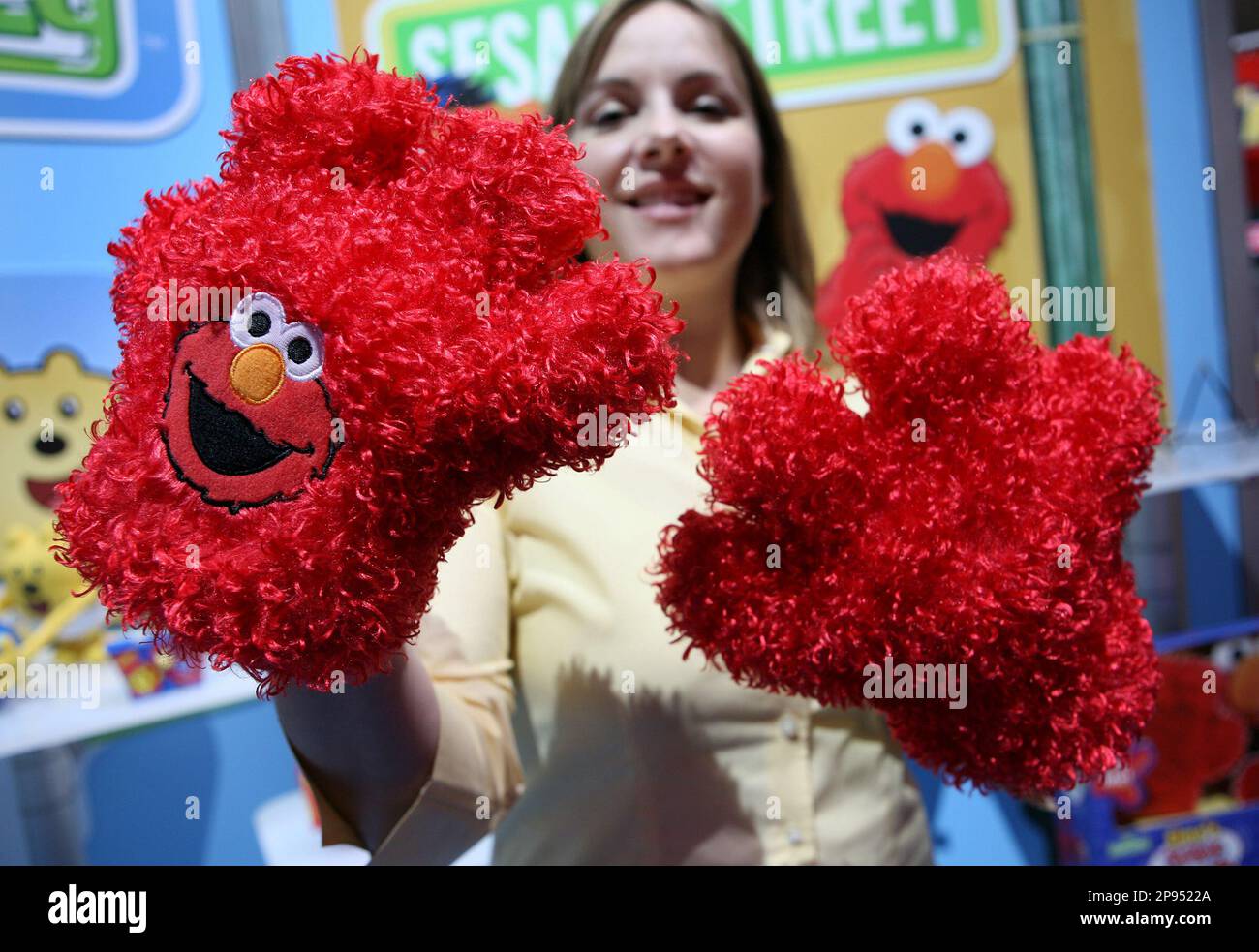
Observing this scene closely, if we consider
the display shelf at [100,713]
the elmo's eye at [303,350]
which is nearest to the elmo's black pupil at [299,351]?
the elmo's eye at [303,350]

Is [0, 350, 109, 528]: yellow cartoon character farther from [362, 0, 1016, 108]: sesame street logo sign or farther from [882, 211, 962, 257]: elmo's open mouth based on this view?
[882, 211, 962, 257]: elmo's open mouth

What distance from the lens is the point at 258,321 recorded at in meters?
0.45

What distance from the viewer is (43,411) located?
0.93 m

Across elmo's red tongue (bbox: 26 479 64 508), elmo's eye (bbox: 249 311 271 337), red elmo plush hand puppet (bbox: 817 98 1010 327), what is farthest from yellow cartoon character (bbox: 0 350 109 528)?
red elmo plush hand puppet (bbox: 817 98 1010 327)

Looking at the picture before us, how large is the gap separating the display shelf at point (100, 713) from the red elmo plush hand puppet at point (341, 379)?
19.7 inches

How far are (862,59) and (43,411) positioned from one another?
1.07m

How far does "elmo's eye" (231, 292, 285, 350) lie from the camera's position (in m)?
0.45

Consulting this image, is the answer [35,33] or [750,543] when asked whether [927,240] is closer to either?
[750,543]

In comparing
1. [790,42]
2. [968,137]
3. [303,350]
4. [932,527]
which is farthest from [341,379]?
[968,137]

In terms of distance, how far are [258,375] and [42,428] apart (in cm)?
64

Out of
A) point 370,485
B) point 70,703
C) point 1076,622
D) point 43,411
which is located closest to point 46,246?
point 43,411

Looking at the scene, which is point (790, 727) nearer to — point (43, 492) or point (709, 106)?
point (709, 106)

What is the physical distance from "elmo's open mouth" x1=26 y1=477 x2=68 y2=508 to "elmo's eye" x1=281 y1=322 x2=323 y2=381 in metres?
0.64

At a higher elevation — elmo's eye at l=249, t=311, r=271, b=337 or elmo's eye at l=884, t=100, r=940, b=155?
elmo's eye at l=884, t=100, r=940, b=155
